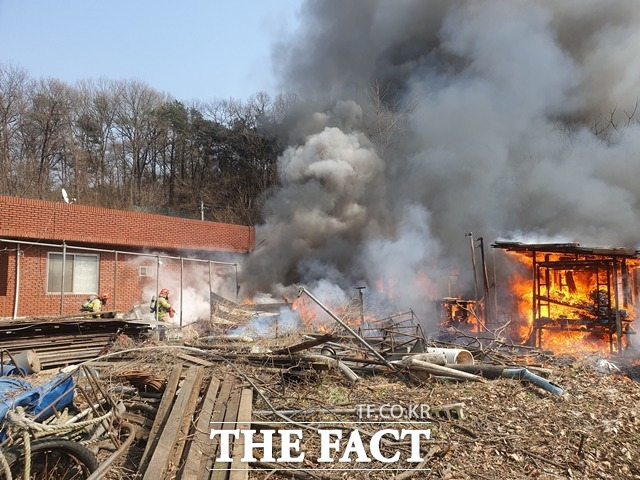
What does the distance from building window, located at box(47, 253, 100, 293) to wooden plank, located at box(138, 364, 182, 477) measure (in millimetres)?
10555

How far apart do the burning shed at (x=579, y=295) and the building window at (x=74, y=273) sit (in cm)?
1314

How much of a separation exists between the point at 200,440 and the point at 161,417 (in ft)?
2.00

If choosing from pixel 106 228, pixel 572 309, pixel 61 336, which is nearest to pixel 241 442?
pixel 61 336

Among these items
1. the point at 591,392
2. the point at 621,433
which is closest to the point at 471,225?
the point at 591,392

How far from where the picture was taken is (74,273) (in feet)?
50.4

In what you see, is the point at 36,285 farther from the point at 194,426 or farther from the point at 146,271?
the point at 194,426

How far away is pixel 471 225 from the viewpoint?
22109 mm

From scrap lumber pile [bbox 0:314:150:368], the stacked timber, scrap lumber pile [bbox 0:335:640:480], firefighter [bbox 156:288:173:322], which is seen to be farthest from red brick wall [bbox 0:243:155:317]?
the stacked timber

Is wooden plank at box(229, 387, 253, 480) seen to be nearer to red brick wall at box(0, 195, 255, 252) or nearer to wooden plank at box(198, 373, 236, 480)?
wooden plank at box(198, 373, 236, 480)

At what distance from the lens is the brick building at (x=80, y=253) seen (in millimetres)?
13969

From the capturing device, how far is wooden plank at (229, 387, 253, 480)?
4359 mm

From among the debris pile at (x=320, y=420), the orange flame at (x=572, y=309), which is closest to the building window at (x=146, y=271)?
the debris pile at (x=320, y=420)

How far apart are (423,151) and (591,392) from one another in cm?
2020

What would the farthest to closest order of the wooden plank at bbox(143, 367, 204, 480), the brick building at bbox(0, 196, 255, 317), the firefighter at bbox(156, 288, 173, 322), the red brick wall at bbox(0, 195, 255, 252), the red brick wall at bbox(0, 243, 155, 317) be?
the red brick wall at bbox(0, 195, 255, 252)
the brick building at bbox(0, 196, 255, 317)
the red brick wall at bbox(0, 243, 155, 317)
the firefighter at bbox(156, 288, 173, 322)
the wooden plank at bbox(143, 367, 204, 480)
